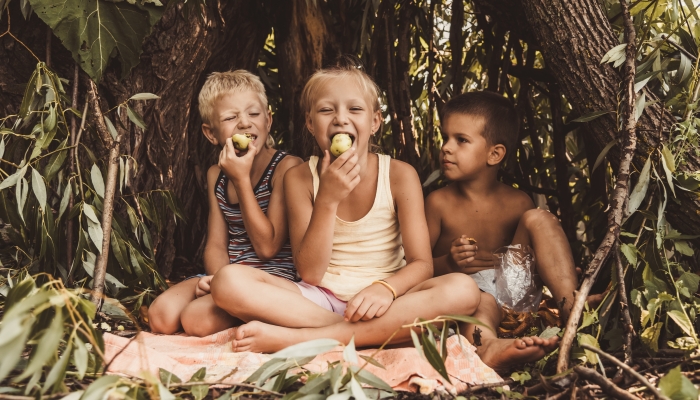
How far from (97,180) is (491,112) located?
1479 millimetres

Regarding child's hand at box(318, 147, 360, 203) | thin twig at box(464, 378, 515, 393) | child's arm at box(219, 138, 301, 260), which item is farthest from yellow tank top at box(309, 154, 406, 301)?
thin twig at box(464, 378, 515, 393)

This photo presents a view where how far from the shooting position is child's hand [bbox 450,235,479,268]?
235 cm

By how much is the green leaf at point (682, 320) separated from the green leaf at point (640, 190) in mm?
308

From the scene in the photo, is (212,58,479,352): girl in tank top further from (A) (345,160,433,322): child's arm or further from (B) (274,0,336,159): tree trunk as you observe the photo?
(B) (274,0,336,159): tree trunk

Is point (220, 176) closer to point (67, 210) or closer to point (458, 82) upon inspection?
point (67, 210)

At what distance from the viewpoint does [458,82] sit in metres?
3.08

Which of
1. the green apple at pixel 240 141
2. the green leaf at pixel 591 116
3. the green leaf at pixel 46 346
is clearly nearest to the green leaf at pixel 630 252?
the green leaf at pixel 591 116

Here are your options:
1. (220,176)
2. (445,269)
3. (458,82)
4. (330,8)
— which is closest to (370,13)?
(330,8)

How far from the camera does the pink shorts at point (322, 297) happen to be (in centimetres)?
219

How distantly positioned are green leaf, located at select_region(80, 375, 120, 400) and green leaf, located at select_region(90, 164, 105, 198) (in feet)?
3.63

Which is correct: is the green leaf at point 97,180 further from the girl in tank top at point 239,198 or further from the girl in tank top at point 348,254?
the girl in tank top at point 348,254

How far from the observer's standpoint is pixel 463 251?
7.75 feet

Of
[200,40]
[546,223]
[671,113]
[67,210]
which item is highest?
[200,40]

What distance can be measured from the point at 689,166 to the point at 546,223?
0.52 metres
